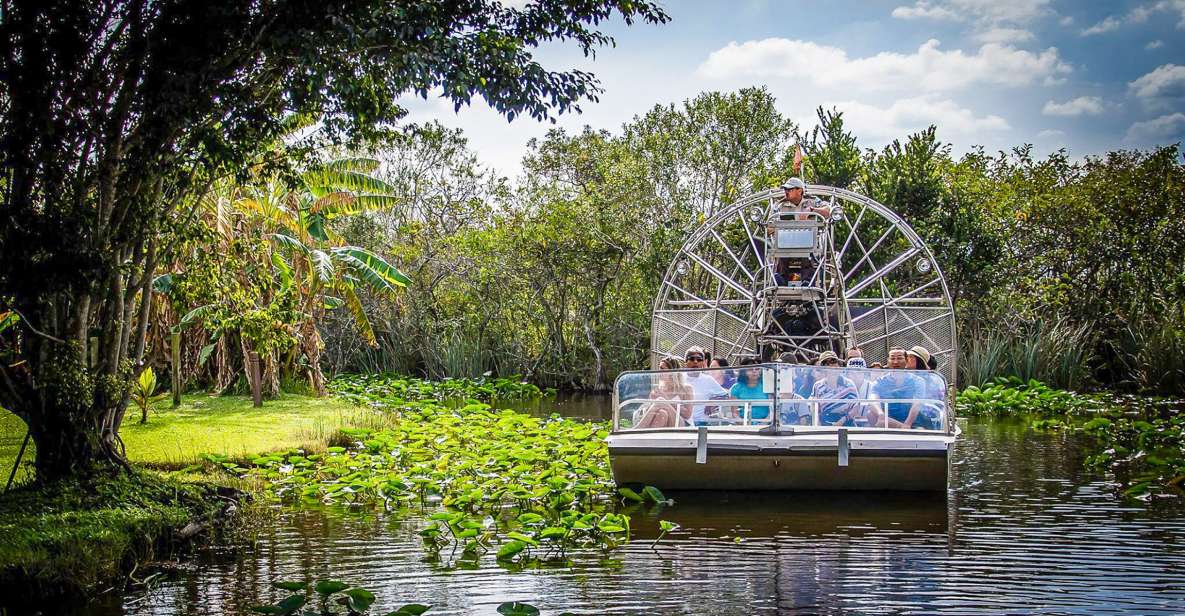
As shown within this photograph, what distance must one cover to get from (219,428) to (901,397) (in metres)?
10.7

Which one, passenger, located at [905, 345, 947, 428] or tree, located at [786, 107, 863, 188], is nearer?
passenger, located at [905, 345, 947, 428]

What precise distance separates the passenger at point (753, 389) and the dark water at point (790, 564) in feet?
3.00

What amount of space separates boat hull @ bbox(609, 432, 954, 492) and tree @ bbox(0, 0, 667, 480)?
3.80m

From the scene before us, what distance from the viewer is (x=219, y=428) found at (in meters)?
17.6

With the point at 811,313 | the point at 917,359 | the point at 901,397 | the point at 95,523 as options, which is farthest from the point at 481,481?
the point at 811,313

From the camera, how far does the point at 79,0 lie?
937 centimetres

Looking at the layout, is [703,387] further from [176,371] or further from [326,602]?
[176,371]

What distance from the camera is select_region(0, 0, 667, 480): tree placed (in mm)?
9305

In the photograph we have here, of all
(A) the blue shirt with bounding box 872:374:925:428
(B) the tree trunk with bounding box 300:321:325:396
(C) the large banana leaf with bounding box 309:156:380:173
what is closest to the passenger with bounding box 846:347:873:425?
(A) the blue shirt with bounding box 872:374:925:428

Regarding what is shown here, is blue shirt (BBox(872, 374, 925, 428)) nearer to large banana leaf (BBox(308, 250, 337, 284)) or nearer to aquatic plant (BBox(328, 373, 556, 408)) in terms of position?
large banana leaf (BBox(308, 250, 337, 284))

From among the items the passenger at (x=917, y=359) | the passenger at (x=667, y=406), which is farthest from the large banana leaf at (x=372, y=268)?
the passenger at (x=917, y=359)

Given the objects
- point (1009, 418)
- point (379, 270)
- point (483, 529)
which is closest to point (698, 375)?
point (483, 529)

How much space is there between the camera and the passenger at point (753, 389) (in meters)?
12.2

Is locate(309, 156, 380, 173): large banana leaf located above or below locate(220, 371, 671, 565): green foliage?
above
